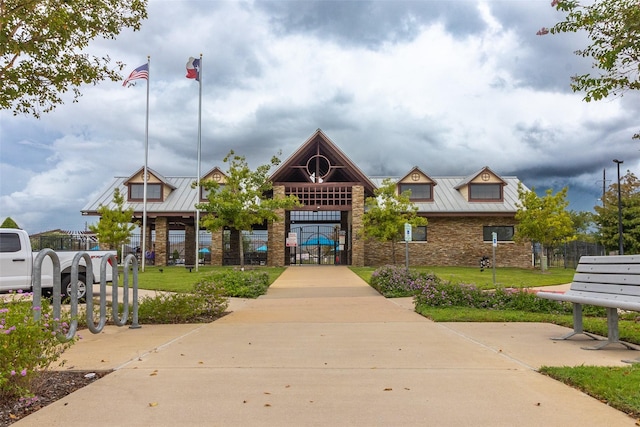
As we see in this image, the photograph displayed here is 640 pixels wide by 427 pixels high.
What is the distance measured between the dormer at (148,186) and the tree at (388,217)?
47.4 ft

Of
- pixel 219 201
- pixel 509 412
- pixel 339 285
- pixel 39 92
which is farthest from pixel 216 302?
pixel 219 201

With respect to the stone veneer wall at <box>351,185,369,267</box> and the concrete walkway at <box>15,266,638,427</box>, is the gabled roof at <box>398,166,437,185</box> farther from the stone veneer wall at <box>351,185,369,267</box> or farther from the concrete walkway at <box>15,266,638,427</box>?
the concrete walkway at <box>15,266,638,427</box>

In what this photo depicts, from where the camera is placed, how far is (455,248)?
1364 inches

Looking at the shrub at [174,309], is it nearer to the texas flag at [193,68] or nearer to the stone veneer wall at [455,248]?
the texas flag at [193,68]

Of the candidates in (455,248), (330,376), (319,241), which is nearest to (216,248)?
(319,241)

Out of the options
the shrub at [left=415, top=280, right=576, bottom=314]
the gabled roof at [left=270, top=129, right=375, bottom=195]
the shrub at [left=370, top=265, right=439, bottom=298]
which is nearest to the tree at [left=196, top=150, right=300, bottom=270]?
the gabled roof at [left=270, top=129, right=375, bottom=195]

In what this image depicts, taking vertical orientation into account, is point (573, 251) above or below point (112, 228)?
below

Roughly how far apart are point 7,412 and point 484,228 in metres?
33.6

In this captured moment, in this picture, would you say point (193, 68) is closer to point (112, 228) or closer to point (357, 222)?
point (112, 228)

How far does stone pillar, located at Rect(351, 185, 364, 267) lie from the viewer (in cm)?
3291

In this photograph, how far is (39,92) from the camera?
11.2 meters

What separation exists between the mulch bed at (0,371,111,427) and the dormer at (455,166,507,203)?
107 feet

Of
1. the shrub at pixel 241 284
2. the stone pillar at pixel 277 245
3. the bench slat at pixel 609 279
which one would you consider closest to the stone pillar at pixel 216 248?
the stone pillar at pixel 277 245

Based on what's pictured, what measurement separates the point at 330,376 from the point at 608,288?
14.1 ft
